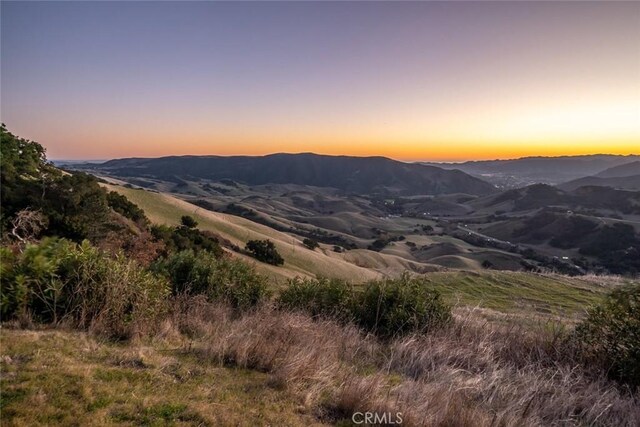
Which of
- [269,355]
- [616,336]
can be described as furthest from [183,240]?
[616,336]

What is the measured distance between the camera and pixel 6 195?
19.0 meters

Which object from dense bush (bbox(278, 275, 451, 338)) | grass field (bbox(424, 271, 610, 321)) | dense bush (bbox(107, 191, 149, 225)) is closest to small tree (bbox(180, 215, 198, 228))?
dense bush (bbox(107, 191, 149, 225))

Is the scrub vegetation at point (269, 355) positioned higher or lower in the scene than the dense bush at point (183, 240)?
higher

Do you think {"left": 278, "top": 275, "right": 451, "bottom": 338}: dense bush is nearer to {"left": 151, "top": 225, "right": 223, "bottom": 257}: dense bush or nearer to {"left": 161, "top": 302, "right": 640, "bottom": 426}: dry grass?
{"left": 161, "top": 302, "right": 640, "bottom": 426}: dry grass

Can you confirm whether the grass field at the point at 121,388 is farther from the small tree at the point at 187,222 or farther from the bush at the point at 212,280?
the small tree at the point at 187,222

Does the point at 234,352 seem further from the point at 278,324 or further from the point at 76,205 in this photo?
the point at 76,205

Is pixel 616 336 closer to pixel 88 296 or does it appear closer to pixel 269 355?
pixel 269 355

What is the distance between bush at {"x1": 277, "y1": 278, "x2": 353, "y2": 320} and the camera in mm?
10016

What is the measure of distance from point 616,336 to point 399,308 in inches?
167

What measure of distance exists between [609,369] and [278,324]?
6056 mm

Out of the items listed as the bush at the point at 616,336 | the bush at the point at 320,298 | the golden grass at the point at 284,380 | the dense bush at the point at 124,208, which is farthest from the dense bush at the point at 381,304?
the dense bush at the point at 124,208

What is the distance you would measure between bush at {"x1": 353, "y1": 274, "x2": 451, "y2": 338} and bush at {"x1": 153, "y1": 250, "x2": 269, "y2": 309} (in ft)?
9.65

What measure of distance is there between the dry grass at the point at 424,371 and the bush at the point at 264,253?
27.3 m

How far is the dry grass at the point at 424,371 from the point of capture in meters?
4.83
